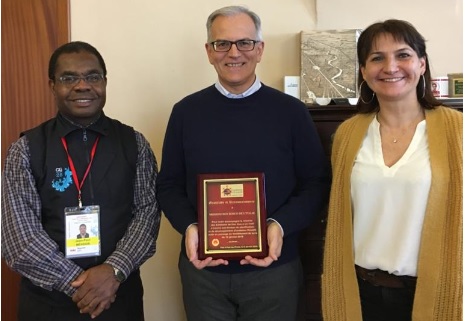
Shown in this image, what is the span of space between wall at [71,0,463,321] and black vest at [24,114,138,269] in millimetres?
783

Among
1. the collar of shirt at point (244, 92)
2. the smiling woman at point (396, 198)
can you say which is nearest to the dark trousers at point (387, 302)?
the smiling woman at point (396, 198)

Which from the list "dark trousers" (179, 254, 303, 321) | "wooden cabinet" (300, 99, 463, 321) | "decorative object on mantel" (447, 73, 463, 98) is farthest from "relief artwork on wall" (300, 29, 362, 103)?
"dark trousers" (179, 254, 303, 321)

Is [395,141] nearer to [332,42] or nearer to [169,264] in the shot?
[332,42]

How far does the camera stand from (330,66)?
2.29 meters

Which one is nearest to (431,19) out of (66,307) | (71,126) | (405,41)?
(405,41)

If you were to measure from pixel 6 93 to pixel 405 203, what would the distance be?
2051 mm

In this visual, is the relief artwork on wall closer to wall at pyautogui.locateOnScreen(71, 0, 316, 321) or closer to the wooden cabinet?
wall at pyautogui.locateOnScreen(71, 0, 316, 321)

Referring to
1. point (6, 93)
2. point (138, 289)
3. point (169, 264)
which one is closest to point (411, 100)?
point (138, 289)

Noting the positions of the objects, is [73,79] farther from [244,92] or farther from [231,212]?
[231,212]

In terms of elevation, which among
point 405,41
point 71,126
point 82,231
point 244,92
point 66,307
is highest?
point 405,41

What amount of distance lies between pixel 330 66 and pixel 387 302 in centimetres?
123

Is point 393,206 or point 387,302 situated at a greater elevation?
point 393,206

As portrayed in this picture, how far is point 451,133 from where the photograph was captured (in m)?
1.44

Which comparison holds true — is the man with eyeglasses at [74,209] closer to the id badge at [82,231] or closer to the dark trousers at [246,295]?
the id badge at [82,231]
